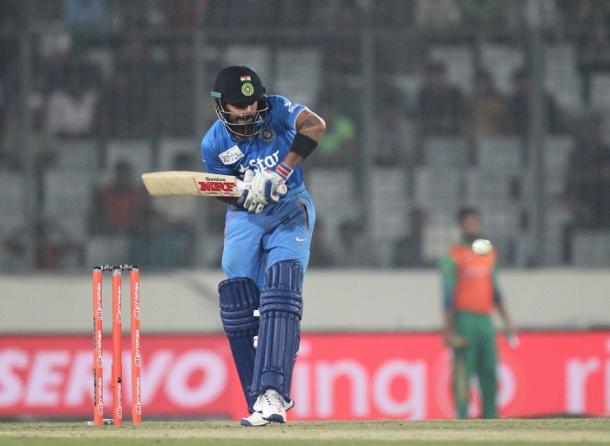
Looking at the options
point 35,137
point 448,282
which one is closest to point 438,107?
point 448,282

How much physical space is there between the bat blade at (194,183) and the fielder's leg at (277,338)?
0.42m

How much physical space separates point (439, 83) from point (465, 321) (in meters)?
2.17

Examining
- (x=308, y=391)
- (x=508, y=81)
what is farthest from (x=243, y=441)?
(x=508, y=81)

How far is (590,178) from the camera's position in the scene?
12.5 meters

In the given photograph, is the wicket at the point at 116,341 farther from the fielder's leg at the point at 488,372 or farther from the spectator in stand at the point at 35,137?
the spectator in stand at the point at 35,137

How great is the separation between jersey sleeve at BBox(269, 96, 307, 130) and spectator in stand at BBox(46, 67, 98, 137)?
246 inches

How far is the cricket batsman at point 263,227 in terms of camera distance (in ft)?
20.7

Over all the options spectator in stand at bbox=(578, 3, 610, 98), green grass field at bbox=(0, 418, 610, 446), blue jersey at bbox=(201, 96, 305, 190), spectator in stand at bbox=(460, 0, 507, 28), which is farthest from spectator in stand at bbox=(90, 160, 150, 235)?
blue jersey at bbox=(201, 96, 305, 190)

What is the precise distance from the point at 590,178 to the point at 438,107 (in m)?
1.49

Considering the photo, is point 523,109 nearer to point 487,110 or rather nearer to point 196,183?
point 487,110

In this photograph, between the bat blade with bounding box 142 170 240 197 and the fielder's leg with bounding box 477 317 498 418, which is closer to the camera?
the bat blade with bounding box 142 170 240 197

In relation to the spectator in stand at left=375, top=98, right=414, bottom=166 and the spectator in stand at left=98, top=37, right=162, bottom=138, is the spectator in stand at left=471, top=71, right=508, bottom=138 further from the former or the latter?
the spectator in stand at left=98, top=37, right=162, bottom=138

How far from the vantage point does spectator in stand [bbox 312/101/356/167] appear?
12.4m

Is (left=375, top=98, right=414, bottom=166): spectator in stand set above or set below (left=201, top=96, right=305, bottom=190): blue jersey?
above
